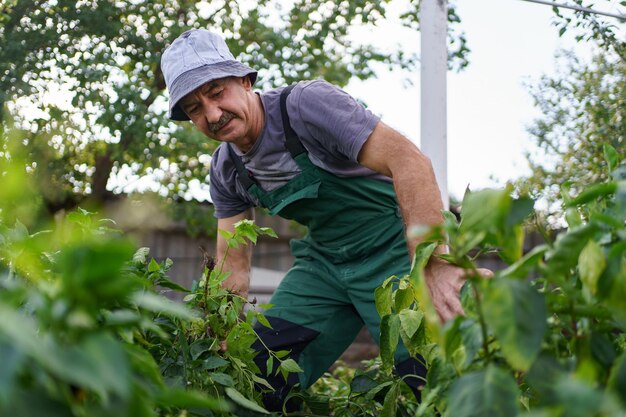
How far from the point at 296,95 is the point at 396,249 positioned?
0.62 meters

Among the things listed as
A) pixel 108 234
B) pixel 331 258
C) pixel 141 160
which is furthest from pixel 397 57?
pixel 108 234

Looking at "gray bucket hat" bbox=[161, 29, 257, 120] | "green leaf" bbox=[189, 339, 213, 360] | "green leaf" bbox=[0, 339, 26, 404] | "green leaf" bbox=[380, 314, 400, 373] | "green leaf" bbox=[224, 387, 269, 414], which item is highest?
"gray bucket hat" bbox=[161, 29, 257, 120]

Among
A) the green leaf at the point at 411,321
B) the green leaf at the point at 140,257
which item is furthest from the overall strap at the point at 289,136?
the green leaf at the point at 411,321

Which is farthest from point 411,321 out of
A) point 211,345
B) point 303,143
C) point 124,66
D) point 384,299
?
point 124,66

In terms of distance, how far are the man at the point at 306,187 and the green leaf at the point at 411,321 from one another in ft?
3.26

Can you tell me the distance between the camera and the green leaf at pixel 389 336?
1590 mm

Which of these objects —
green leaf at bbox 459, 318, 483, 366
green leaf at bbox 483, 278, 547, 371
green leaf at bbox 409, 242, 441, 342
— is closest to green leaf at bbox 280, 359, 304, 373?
green leaf at bbox 409, 242, 441, 342

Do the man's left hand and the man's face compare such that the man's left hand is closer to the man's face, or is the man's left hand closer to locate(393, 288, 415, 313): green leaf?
locate(393, 288, 415, 313): green leaf

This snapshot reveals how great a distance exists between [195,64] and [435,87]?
3.49 ft

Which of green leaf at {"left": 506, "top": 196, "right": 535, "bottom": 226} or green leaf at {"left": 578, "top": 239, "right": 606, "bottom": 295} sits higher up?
green leaf at {"left": 506, "top": 196, "right": 535, "bottom": 226}

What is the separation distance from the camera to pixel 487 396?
2.62 ft

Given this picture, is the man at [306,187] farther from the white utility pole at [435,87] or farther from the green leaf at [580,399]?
the green leaf at [580,399]

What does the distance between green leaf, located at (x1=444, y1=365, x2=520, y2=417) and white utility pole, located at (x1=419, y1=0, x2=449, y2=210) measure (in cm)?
243

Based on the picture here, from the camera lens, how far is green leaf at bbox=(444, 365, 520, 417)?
795 millimetres
